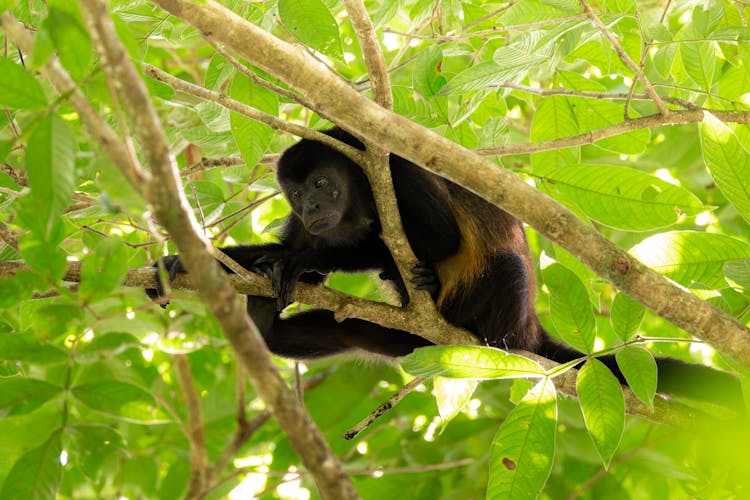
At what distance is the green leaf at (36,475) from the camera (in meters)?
2.51

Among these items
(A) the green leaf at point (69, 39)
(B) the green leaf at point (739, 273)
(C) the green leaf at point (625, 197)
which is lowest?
(B) the green leaf at point (739, 273)

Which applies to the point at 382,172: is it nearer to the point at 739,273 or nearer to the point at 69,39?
the point at 739,273

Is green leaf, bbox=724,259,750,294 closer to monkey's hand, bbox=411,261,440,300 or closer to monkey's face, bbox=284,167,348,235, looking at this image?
monkey's hand, bbox=411,261,440,300

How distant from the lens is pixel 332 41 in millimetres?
2715

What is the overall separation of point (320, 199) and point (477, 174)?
191 cm

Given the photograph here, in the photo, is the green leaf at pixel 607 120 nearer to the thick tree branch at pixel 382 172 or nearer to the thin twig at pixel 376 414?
the thick tree branch at pixel 382 172

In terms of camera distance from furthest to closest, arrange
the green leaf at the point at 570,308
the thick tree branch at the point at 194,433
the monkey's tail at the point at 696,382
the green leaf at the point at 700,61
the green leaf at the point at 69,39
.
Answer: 1. the thick tree branch at the point at 194,433
2. the monkey's tail at the point at 696,382
3. the green leaf at the point at 700,61
4. the green leaf at the point at 570,308
5. the green leaf at the point at 69,39

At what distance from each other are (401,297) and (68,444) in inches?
75.3

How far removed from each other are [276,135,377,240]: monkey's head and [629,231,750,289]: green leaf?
185cm

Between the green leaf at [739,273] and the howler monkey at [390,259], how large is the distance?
1306 mm

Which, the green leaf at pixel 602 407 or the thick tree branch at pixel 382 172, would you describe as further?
the thick tree branch at pixel 382 172

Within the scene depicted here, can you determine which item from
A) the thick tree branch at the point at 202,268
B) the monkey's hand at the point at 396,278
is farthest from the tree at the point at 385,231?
the monkey's hand at the point at 396,278

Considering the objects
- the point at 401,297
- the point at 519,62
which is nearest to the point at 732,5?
the point at 519,62

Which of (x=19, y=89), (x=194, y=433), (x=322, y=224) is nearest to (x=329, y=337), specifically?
(x=322, y=224)
